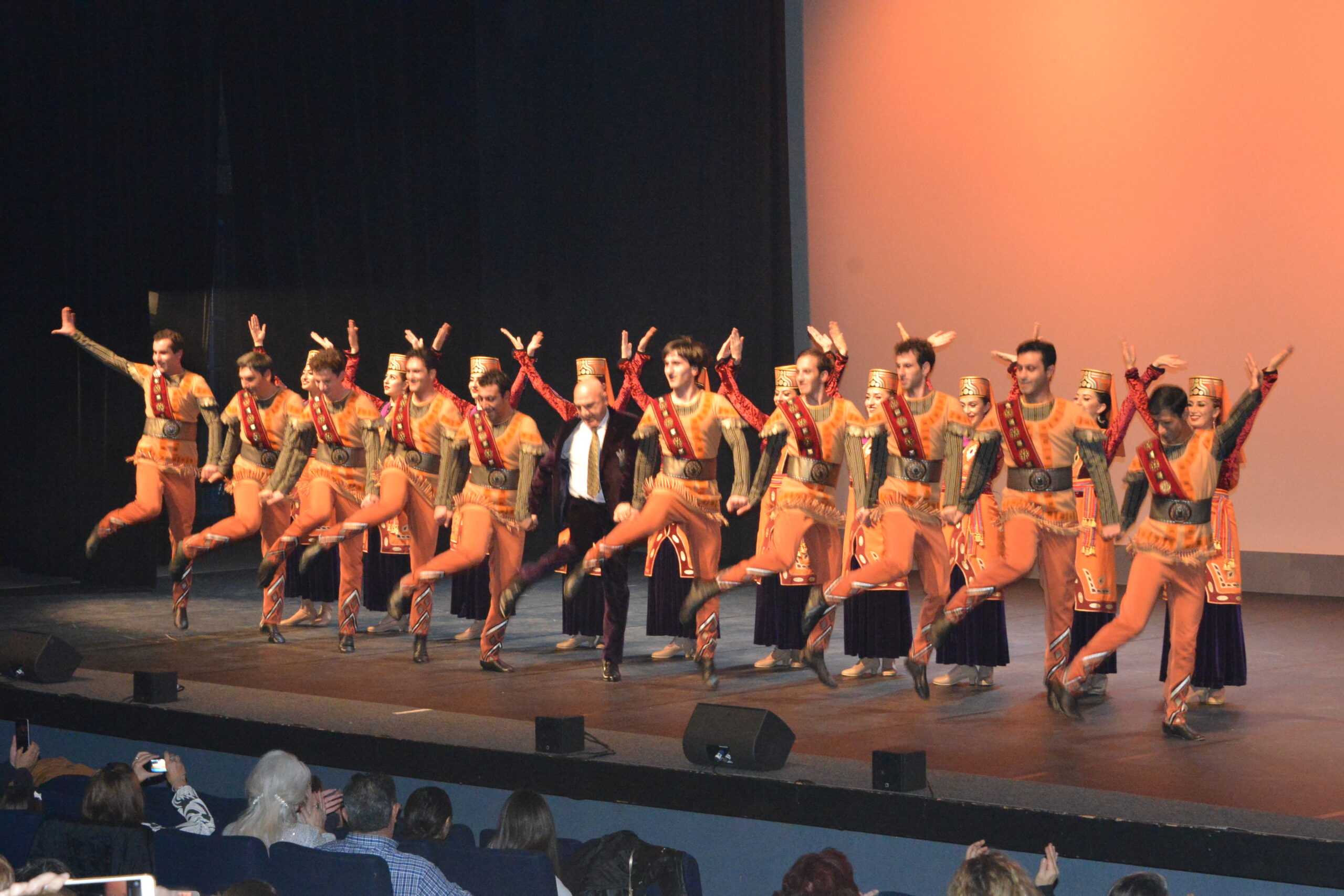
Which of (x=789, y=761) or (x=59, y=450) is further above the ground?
(x=59, y=450)

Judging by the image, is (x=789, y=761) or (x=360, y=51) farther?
(x=360, y=51)

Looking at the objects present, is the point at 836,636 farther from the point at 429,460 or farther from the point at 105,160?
the point at 105,160

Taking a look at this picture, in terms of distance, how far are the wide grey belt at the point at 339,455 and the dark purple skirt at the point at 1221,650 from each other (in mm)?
4078

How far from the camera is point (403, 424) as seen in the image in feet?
24.2

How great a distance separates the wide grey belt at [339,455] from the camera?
309 inches

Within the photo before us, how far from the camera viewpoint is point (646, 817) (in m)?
4.69

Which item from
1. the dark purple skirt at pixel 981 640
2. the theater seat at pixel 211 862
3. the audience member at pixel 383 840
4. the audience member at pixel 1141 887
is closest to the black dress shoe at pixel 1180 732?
the dark purple skirt at pixel 981 640

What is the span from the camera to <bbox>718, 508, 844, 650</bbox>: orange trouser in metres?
6.23

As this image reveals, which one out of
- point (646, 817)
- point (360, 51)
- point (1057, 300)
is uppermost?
point (360, 51)

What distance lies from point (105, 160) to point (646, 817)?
7.58m

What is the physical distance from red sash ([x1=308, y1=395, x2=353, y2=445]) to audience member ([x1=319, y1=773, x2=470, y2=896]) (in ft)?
14.0

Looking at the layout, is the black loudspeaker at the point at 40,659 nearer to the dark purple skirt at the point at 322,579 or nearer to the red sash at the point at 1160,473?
the dark purple skirt at the point at 322,579

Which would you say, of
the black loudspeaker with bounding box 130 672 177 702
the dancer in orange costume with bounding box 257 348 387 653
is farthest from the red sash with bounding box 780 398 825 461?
the black loudspeaker with bounding box 130 672 177 702

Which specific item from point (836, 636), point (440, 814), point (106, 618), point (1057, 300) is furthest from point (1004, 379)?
point (440, 814)
